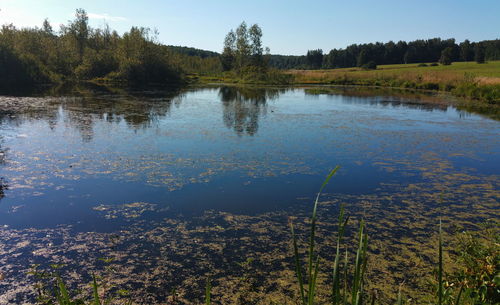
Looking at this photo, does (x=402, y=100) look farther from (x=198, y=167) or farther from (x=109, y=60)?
(x=109, y=60)

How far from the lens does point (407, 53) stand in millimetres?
81625

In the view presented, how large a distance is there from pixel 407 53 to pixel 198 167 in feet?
Result: 286

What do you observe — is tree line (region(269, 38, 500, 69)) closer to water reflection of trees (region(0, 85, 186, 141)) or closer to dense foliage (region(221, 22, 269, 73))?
dense foliage (region(221, 22, 269, 73))

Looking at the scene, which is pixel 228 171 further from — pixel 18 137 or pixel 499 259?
pixel 18 137

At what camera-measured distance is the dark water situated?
5.19 metres

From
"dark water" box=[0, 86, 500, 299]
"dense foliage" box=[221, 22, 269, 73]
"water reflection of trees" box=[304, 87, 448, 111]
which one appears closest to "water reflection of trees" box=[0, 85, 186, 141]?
"dark water" box=[0, 86, 500, 299]

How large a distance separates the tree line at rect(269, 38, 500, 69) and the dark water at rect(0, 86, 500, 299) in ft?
206

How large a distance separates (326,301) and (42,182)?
18.4 ft

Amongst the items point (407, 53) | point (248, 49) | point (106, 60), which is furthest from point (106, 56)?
point (407, 53)

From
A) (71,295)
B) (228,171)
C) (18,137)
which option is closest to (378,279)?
(71,295)

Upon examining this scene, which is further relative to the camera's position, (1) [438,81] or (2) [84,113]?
(1) [438,81]

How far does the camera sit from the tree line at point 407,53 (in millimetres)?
67750

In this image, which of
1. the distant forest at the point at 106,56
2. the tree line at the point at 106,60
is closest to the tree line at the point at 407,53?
the distant forest at the point at 106,56

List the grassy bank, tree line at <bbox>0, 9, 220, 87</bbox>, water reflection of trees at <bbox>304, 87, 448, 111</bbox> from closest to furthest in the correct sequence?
1. water reflection of trees at <bbox>304, 87, 448, 111</bbox>
2. the grassy bank
3. tree line at <bbox>0, 9, 220, 87</bbox>
